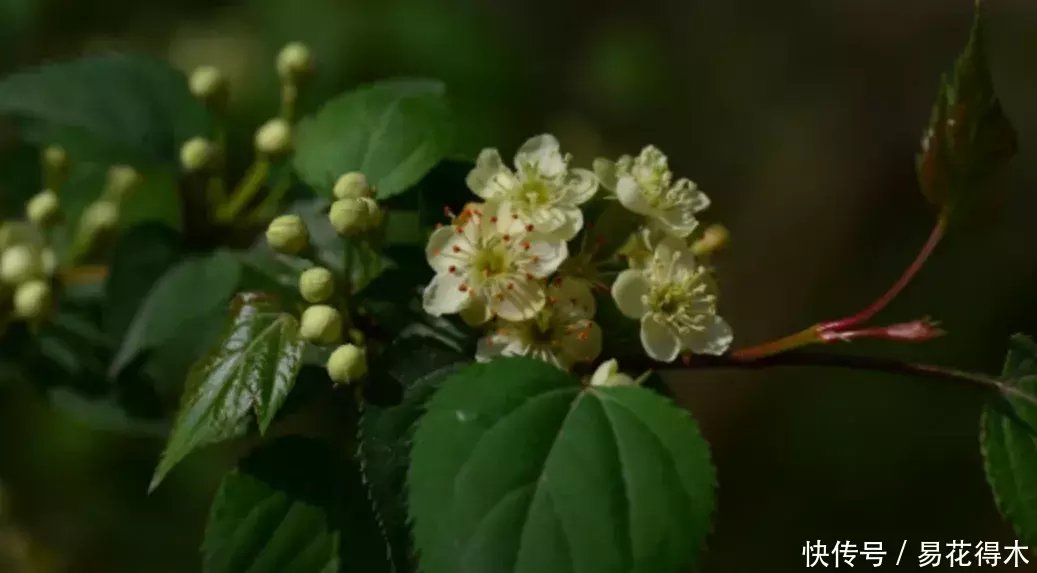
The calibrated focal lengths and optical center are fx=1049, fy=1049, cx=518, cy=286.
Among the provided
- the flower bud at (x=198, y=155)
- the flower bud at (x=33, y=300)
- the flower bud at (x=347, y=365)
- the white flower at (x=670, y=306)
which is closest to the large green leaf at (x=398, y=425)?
the flower bud at (x=347, y=365)

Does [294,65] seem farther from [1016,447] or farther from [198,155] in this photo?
[1016,447]

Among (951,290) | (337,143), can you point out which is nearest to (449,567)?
(337,143)

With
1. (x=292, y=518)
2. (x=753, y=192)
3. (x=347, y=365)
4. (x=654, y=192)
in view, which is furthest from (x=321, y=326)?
(x=753, y=192)

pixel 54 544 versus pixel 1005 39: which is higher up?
pixel 1005 39

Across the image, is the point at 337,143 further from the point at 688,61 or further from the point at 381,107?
the point at 688,61

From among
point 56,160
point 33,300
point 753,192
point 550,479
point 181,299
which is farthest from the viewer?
point 753,192

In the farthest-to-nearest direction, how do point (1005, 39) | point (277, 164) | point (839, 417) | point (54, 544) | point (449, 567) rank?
point (1005, 39) < point (839, 417) < point (54, 544) < point (277, 164) < point (449, 567)

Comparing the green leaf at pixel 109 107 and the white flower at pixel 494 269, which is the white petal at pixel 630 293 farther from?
the green leaf at pixel 109 107
